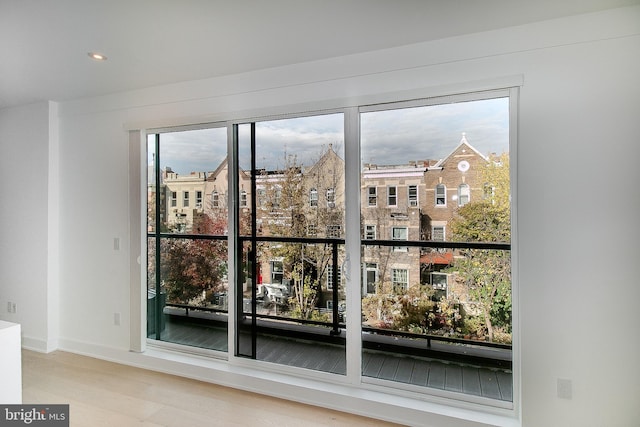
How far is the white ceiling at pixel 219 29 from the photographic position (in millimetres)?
1885

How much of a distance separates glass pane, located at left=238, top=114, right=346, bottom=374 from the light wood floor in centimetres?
39

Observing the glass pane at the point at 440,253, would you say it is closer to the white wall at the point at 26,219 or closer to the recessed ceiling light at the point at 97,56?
the recessed ceiling light at the point at 97,56

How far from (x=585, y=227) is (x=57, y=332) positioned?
486cm

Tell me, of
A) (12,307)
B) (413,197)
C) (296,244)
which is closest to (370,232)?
(413,197)

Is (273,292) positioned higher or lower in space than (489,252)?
lower

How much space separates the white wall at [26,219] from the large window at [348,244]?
1.25m

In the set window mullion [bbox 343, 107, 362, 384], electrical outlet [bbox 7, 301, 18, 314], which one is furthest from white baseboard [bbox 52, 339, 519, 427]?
electrical outlet [bbox 7, 301, 18, 314]

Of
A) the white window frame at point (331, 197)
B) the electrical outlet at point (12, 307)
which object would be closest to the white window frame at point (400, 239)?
the white window frame at point (331, 197)

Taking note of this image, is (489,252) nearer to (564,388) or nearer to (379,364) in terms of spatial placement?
(564,388)

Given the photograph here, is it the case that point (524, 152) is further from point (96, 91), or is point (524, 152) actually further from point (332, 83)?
point (96, 91)

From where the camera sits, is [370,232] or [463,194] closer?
[463,194]

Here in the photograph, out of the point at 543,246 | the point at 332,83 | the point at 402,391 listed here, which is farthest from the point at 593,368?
the point at 332,83

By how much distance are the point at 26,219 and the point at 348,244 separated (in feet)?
11.7

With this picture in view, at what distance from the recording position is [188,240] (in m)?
3.33
